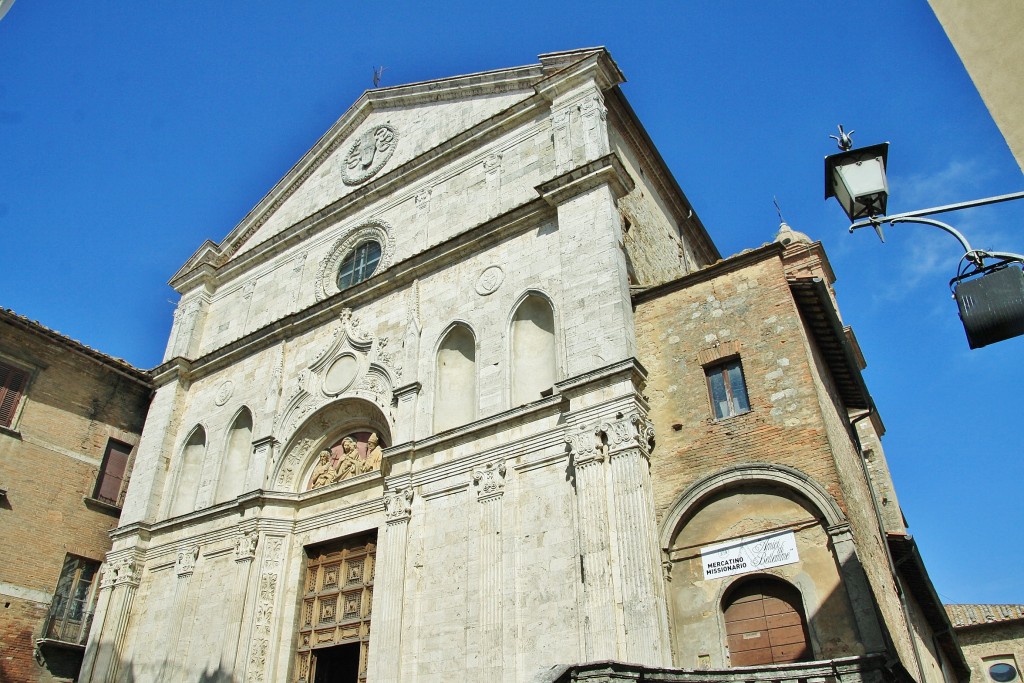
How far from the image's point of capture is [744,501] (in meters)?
10.9

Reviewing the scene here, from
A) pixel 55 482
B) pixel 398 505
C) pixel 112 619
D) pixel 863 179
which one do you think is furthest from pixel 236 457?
pixel 863 179

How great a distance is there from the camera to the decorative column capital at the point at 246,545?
15.0 m

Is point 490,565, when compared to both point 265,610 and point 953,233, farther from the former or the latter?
point 953,233

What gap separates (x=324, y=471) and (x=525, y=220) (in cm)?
642

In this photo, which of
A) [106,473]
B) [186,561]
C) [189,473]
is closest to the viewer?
[186,561]

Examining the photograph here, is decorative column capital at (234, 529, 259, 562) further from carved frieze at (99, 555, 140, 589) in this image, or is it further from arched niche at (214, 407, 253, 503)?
carved frieze at (99, 555, 140, 589)

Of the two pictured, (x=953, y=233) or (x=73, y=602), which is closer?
(x=953, y=233)

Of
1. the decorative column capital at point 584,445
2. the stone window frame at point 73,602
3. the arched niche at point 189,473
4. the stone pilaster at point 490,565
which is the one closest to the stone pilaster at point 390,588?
the stone pilaster at point 490,565

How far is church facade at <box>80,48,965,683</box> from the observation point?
10453 mm

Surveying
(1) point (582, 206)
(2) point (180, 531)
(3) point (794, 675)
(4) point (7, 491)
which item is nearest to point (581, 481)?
(3) point (794, 675)

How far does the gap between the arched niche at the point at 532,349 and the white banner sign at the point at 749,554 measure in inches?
146

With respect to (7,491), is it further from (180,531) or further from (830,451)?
(830,451)

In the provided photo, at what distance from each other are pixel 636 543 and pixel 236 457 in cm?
1047

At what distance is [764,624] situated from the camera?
398 inches
